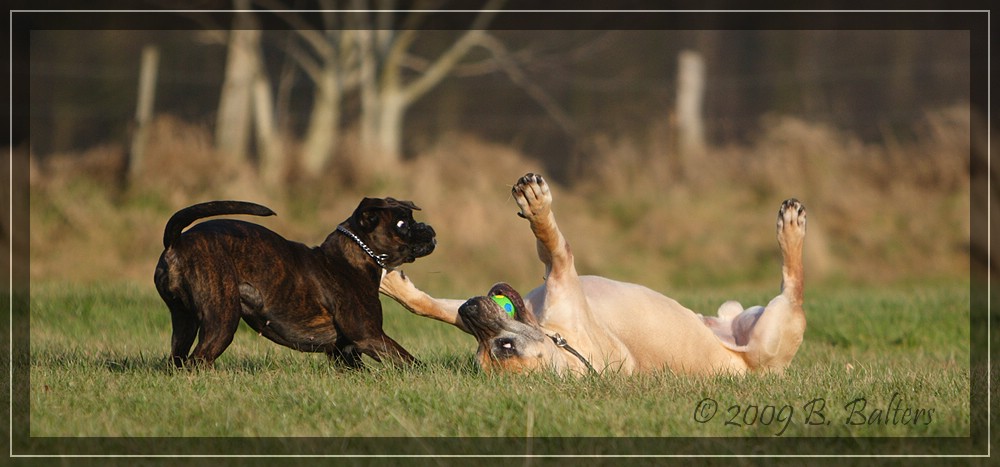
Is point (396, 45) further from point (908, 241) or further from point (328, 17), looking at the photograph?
point (908, 241)

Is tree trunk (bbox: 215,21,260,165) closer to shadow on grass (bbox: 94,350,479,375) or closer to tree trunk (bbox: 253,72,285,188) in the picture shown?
tree trunk (bbox: 253,72,285,188)

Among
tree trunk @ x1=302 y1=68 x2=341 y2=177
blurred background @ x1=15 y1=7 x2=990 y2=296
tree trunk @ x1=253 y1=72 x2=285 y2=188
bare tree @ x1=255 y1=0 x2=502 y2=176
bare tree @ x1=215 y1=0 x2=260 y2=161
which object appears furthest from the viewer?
bare tree @ x1=255 y1=0 x2=502 y2=176

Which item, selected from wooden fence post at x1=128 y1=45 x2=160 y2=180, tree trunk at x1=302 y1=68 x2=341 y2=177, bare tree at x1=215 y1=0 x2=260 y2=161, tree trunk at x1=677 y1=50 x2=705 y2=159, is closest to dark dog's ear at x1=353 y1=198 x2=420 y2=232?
wooden fence post at x1=128 y1=45 x2=160 y2=180

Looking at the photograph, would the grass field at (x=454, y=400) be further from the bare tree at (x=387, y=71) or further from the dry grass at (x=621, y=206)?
the bare tree at (x=387, y=71)

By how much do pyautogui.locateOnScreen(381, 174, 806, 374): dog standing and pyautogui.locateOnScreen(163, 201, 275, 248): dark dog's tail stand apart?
0.97 meters

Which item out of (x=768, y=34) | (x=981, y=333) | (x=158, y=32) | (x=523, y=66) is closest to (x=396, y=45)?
(x=523, y=66)

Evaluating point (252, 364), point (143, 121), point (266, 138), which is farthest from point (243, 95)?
point (252, 364)

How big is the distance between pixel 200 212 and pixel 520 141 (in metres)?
14.2

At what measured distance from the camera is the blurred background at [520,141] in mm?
14359

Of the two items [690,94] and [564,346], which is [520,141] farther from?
[564,346]

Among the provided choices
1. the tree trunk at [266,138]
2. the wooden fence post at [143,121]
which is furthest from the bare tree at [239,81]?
the wooden fence post at [143,121]

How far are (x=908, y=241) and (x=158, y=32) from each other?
12830 millimetres

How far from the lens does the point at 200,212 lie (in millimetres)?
4992

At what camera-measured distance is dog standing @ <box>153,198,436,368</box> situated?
16.1 ft
